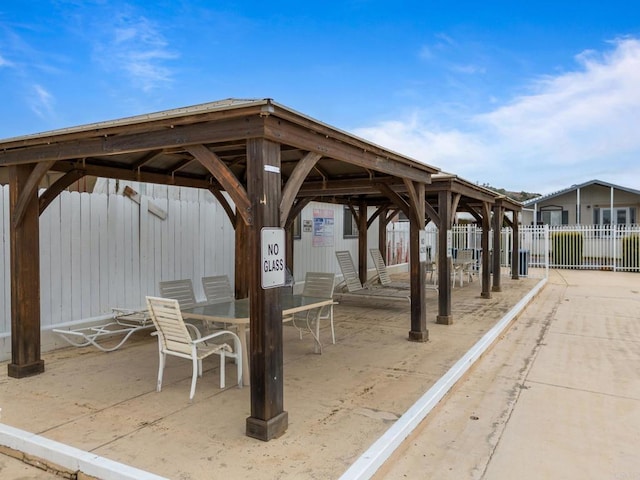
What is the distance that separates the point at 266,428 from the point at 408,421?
1.14 meters

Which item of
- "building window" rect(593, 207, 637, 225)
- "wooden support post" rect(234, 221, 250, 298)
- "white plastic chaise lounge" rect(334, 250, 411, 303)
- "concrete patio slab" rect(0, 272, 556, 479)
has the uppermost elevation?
"building window" rect(593, 207, 637, 225)

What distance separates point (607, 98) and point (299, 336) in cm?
1301

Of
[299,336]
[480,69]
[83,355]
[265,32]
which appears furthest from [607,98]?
[83,355]

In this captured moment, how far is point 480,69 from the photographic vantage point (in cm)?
1416

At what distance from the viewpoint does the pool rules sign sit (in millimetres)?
3427

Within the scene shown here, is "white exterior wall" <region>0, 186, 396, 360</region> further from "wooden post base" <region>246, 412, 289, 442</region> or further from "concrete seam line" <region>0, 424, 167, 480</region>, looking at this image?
"wooden post base" <region>246, 412, 289, 442</region>

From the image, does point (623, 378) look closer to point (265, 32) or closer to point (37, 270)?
point (37, 270)

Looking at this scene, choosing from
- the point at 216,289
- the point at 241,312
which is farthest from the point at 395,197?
the point at 241,312

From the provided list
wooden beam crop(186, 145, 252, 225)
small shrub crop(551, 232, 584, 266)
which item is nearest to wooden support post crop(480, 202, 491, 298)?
wooden beam crop(186, 145, 252, 225)

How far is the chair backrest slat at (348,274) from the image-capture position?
31.5 feet

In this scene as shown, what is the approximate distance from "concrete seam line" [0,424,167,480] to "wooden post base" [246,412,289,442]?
0.78 meters

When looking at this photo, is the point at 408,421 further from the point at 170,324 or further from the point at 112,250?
the point at 112,250

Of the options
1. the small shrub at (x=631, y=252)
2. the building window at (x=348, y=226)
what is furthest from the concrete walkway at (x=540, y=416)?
the small shrub at (x=631, y=252)

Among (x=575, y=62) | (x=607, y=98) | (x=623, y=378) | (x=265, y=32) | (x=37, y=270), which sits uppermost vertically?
(x=265, y=32)
